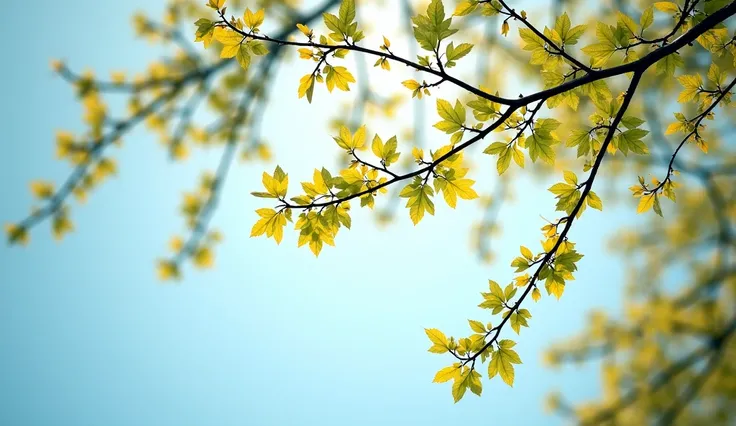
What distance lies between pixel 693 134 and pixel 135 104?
4602 millimetres

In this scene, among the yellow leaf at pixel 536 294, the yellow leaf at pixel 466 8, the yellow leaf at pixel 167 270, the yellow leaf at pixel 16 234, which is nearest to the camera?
the yellow leaf at pixel 466 8

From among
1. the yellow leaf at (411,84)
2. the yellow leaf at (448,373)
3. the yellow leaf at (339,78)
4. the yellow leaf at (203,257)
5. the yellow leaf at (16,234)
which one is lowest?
the yellow leaf at (448,373)

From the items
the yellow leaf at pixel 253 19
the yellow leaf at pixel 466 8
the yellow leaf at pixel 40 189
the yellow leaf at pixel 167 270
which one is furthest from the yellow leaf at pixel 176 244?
the yellow leaf at pixel 466 8

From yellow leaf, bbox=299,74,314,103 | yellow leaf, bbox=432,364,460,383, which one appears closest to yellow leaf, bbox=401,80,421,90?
yellow leaf, bbox=299,74,314,103

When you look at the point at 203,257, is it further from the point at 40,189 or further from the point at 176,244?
the point at 40,189

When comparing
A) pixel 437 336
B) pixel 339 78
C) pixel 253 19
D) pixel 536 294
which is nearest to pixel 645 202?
pixel 536 294

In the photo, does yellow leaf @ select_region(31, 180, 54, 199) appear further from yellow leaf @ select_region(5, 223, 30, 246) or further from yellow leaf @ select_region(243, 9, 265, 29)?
yellow leaf @ select_region(243, 9, 265, 29)

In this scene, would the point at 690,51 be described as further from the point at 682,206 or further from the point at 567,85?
the point at 567,85

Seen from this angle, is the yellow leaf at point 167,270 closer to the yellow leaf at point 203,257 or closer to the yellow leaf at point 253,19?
the yellow leaf at point 203,257

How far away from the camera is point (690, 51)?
4727mm

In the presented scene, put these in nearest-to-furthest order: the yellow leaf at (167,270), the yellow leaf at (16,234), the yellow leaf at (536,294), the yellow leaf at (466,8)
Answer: the yellow leaf at (466,8)
the yellow leaf at (536,294)
the yellow leaf at (16,234)
the yellow leaf at (167,270)

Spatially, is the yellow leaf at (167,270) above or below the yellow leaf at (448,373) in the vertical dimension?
above

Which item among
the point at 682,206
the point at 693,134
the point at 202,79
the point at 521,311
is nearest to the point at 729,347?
the point at 682,206

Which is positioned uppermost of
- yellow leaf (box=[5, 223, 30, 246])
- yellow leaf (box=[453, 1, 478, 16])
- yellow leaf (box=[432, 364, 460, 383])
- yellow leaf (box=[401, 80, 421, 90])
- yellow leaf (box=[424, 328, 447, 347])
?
yellow leaf (box=[5, 223, 30, 246])
